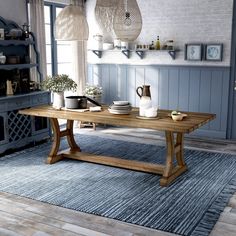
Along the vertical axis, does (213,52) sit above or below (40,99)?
above

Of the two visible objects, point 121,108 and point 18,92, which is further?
point 18,92

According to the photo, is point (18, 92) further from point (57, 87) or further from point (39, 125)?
point (57, 87)

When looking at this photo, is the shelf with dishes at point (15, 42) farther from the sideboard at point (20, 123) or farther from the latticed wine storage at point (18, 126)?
the latticed wine storage at point (18, 126)

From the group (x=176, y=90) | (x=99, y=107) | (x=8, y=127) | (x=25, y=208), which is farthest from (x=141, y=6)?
(x=25, y=208)

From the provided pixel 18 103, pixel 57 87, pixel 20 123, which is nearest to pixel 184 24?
pixel 57 87

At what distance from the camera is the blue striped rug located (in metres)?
3.30

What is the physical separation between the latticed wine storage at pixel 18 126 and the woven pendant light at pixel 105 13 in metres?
2.04

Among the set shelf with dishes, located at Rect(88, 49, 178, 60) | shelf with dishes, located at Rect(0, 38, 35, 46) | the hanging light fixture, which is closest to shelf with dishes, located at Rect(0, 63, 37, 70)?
shelf with dishes, located at Rect(0, 38, 35, 46)

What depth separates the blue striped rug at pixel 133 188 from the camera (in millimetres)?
3305

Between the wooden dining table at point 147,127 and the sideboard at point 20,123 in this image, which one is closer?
the wooden dining table at point 147,127

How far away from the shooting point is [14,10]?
5629 millimetres

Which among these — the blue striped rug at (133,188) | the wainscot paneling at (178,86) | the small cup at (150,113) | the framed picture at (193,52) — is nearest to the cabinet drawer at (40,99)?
the blue striped rug at (133,188)

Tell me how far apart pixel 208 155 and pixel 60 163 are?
82.6 inches

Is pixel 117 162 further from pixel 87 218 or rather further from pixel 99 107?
pixel 87 218
